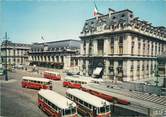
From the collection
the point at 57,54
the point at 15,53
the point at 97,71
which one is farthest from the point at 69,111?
the point at 15,53

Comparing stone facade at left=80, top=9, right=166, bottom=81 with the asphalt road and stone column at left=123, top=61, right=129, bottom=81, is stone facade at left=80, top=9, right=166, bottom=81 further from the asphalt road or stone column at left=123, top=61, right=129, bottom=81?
the asphalt road

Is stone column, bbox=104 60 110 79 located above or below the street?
above

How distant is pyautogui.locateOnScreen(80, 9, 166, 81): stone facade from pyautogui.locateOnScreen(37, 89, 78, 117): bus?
1170 inches

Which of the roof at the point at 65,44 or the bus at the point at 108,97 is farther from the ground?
the roof at the point at 65,44

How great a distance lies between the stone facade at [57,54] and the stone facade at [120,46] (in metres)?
15.0

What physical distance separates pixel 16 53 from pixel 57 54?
3875 cm

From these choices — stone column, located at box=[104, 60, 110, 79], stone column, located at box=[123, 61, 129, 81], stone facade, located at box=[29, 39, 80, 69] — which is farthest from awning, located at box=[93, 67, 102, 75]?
stone facade, located at box=[29, 39, 80, 69]

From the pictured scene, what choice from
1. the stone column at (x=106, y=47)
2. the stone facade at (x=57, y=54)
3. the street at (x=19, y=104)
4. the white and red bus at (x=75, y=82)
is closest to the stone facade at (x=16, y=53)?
the stone facade at (x=57, y=54)

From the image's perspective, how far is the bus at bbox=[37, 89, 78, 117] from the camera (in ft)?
65.2

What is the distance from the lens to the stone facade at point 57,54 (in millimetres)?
76875

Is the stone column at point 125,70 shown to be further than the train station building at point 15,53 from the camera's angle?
No

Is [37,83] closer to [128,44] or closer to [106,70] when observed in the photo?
[106,70]

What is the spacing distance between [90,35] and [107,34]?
7.73 meters

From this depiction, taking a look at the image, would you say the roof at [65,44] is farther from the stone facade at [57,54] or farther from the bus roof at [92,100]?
the bus roof at [92,100]
